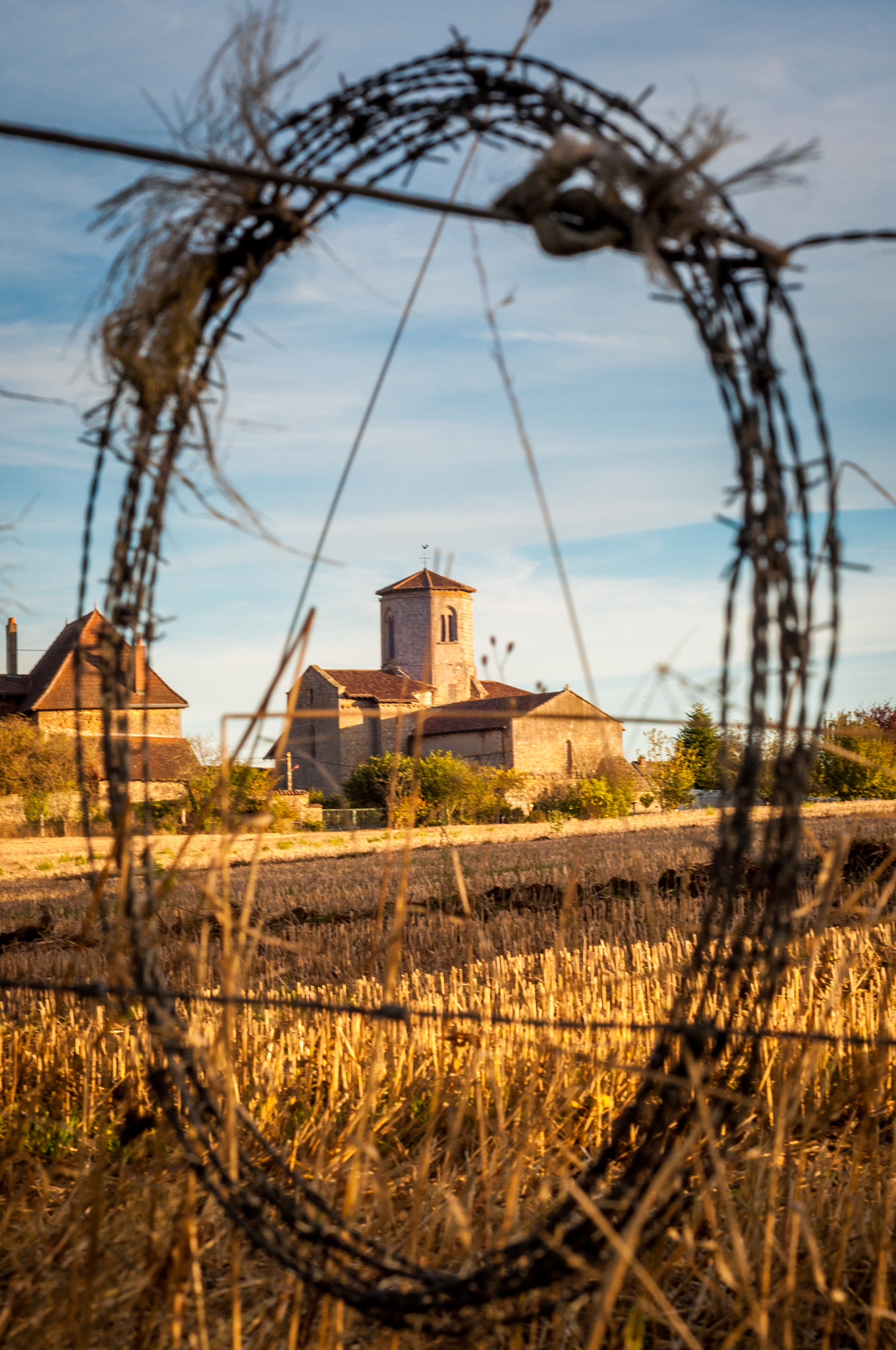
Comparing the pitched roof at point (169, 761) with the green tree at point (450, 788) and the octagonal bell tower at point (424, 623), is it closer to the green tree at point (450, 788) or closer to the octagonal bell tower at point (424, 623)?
the green tree at point (450, 788)

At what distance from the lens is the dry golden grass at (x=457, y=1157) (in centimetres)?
218

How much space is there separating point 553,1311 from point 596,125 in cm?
229

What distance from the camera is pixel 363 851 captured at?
2178 cm

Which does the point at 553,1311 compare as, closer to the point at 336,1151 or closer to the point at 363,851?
the point at 336,1151

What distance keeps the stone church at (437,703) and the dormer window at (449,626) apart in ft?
0.14

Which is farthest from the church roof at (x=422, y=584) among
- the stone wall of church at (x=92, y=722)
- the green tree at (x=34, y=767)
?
the green tree at (x=34, y=767)

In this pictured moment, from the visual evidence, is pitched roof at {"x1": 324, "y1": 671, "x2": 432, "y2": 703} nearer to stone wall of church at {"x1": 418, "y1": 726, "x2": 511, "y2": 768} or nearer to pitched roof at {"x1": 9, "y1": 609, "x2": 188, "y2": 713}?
stone wall of church at {"x1": 418, "y1": 726, "x2": 511, "y2": 768}

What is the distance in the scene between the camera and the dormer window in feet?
213

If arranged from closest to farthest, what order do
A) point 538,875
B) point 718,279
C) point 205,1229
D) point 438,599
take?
→ point 718,279
point 205,1229
point 538,875
point 438,599

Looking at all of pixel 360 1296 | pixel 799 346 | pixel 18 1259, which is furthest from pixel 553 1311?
pixel 799 346

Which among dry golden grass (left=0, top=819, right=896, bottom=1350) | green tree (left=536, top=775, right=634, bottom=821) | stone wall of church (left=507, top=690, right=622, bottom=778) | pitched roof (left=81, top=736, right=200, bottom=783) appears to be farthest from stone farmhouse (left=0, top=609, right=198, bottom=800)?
dry golden grass (left=0, top=819, right=896, bottom=1350)

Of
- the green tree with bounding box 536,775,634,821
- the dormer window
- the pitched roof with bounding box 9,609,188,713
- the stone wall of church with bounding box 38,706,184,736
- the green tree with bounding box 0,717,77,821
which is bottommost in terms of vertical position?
the green tree with bounding box 536,775,634,821

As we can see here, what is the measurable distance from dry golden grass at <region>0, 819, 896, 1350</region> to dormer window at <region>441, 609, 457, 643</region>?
58.2m

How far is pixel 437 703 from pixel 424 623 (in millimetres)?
11213
